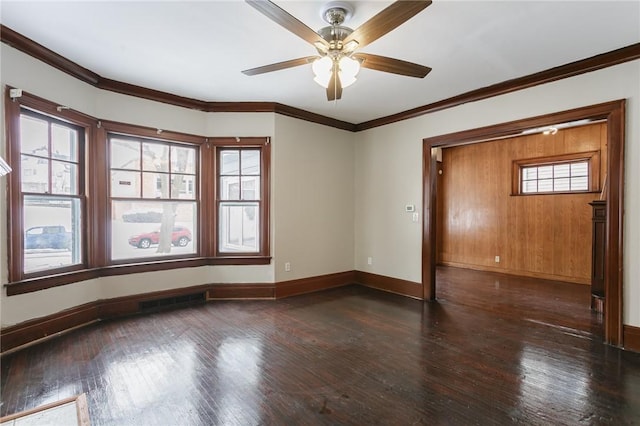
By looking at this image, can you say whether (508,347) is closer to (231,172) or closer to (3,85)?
(231,172)

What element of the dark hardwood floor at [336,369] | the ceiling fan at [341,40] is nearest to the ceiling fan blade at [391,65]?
the ceiling fan at [341,40]

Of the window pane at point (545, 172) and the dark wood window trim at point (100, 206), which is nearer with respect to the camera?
the dark wood window trim at point (100, 206)

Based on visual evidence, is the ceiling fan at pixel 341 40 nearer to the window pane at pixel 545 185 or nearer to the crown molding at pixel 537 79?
the crown molding at pixel 537 79

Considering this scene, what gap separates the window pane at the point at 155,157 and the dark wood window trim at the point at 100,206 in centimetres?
15

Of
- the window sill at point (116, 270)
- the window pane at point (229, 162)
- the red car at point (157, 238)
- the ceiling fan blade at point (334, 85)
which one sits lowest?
the window sill at point (116, 270)

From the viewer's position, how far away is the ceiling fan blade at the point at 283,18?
1751mm

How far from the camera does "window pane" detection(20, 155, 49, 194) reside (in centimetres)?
295

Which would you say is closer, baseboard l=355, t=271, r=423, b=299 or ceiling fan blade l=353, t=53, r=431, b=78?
ceiling fan blade l=353, t=53, r=431, b=78

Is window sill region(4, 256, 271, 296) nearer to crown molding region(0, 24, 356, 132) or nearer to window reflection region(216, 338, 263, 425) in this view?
window reflection region(216, 338, 263, 425)

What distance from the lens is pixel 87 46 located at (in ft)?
9.52

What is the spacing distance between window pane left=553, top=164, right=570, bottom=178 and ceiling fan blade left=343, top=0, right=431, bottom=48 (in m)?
5.47

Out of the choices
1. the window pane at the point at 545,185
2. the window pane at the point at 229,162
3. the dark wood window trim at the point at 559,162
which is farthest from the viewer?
the window pane at the point at 545,185

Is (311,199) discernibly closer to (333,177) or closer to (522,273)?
(333,177)

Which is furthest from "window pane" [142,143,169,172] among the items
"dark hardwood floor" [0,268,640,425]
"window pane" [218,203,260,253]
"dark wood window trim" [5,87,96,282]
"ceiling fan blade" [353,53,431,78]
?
"ceiling fan blade" [353,53,431,78]
